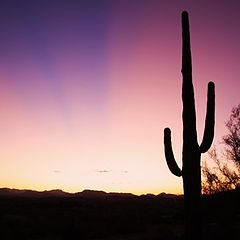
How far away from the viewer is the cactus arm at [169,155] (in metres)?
13.7

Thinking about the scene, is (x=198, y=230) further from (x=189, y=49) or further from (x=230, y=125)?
(x=230, y=125)

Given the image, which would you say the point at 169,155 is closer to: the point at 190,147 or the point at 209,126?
the point at 190,147

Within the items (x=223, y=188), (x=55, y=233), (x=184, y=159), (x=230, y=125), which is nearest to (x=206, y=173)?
(x=223, y=188)

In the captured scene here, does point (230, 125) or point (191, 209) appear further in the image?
point (230, 125)

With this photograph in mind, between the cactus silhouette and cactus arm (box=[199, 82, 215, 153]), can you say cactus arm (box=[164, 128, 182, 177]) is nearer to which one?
the cactus silhouette

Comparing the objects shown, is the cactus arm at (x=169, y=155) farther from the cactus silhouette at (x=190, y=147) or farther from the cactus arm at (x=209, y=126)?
the cactus arm at (x=209, y=126)

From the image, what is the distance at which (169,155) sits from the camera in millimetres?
14047

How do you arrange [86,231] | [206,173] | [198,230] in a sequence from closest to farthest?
[198,230] < [86,231] < [206,173]

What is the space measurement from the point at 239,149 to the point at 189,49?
14.5m

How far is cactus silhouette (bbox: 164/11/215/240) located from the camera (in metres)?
12.8

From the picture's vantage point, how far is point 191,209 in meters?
12.8

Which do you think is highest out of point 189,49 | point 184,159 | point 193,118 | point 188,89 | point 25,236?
point 189,49

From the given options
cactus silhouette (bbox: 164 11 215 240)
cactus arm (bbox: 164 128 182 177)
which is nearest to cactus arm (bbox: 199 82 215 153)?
cactus silhouette (bbox: 164 11 215 240)

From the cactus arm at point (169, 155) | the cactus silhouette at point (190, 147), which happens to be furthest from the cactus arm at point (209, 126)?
the cactus arm at point (169, 155)
